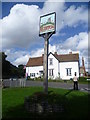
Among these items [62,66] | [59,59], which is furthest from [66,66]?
[59,59]

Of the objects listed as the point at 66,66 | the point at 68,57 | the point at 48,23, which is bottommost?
the point at 66,66

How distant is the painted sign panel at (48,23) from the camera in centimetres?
1080

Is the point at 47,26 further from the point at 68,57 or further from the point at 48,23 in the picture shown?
the point at 68,57

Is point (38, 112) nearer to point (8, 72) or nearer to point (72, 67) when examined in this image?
point (72, 67)

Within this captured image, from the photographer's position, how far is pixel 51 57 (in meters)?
43.6

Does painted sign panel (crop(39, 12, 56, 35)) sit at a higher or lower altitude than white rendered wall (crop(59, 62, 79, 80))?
higher

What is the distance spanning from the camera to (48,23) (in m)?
11.0

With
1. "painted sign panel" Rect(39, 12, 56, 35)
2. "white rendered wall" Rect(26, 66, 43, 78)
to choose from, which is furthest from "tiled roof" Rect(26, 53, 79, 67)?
"painted sign panel" Rect(39, 12, 56, 35)

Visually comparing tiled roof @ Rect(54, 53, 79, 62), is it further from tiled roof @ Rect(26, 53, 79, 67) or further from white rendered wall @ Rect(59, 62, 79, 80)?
white rendered wall @ Rect(59, 62, 79, 80)

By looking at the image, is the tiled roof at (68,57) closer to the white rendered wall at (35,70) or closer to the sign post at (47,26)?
the white rendered wall at (35,70)

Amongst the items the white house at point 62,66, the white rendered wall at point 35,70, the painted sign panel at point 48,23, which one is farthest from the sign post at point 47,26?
the white rendered wall at point 35,70

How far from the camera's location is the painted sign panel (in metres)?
10.8

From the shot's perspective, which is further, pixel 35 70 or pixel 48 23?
pixel 35 70

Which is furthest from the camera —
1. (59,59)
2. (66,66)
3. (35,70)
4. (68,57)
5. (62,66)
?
(35,70)
